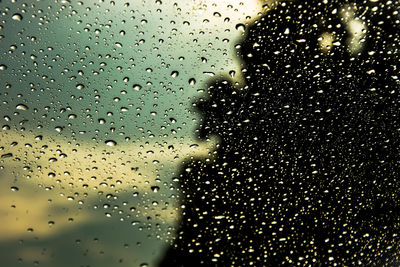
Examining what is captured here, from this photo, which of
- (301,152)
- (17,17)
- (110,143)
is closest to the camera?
(17,17)

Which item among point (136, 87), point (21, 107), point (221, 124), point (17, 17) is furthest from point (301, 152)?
point (17, 17)

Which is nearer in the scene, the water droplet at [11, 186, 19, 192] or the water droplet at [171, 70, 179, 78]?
the water droplet at [11, 186, 19, 192]

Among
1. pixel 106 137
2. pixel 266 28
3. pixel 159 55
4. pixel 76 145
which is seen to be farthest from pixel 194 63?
pixel 76 145

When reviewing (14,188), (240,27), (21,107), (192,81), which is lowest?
(14,188)

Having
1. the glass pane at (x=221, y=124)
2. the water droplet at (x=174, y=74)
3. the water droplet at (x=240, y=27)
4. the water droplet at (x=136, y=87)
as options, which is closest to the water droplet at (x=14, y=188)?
the glass pane at (x=221, y=124)

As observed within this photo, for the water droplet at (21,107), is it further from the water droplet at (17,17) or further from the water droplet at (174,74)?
the water droplet at (174,74)

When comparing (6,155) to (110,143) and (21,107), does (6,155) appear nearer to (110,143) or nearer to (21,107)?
(21,107)

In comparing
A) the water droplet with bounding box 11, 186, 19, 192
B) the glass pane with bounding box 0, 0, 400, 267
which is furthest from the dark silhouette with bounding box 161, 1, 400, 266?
the water droplet with bounding box 11, 186, 19, 192

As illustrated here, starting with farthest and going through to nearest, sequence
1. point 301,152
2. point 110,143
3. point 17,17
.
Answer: point 301,152
point 110,143
point 17,17

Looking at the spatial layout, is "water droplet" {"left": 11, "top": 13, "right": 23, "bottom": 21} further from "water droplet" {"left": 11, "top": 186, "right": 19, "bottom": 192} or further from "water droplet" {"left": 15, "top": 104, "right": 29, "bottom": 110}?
"water droplet" {"left": 11, "top": 186, "right": 19, "bottom": 192}
